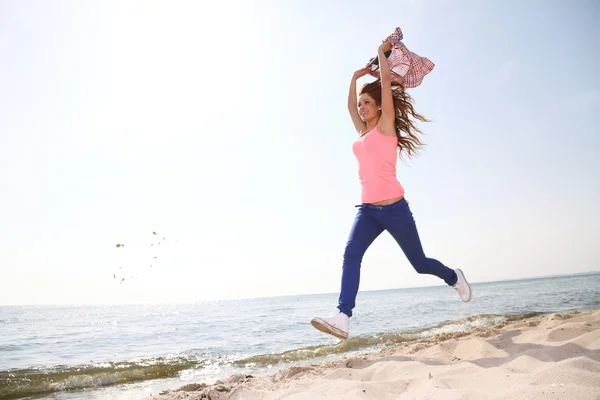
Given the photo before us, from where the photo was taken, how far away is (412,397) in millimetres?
2059

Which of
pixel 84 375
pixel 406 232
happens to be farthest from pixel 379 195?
pixel 84 375

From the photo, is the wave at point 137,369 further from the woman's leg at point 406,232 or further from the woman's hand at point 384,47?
the woman's hand at point 384,47

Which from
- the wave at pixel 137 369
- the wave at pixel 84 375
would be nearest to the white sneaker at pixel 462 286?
the wave at pixel 137 369

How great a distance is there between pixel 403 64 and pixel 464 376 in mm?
2957

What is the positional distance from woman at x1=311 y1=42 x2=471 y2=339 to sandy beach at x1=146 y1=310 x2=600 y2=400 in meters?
0.60

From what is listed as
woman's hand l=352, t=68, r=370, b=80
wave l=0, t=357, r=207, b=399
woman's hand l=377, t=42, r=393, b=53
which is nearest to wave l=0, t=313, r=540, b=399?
wave l=0, t=357, r=207, b=399

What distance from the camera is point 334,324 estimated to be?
3031 millimetres

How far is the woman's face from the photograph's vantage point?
3.82 meters

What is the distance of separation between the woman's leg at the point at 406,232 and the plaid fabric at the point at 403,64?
1.38 m

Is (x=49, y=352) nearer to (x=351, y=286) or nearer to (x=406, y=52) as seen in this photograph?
(x=351, y=286)

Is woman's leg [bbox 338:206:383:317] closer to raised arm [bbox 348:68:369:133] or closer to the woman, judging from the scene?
the woman

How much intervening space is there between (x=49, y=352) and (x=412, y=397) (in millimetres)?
8960

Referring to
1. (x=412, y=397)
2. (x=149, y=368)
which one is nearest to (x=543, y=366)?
(x=412, y=397)

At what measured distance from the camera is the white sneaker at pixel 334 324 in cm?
301
